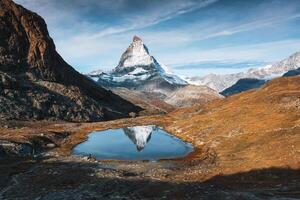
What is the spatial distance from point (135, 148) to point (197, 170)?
149ft

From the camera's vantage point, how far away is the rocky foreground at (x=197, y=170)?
57562mm

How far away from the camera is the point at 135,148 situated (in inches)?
4633

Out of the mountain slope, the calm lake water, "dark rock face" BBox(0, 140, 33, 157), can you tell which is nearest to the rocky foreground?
the mountain slope

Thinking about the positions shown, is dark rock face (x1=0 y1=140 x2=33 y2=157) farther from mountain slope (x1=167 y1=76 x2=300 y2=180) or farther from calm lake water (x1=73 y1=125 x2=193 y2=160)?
mountain slope (x1=167 y1=76 x2=300 y2=180)

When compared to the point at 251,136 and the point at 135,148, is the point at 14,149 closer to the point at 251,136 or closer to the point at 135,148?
the point at 135,148

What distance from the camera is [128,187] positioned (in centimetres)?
6156

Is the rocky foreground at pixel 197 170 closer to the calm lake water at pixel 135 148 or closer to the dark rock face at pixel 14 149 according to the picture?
the dark rock face at pixel 14 149

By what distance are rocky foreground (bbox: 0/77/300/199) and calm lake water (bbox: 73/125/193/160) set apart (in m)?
4.59

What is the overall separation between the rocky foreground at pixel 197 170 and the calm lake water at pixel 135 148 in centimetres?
459

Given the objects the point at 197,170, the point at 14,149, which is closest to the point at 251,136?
the point at 197,170

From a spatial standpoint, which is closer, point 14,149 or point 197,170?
point 197,170

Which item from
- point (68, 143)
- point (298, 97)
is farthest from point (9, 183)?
point (298, 97)

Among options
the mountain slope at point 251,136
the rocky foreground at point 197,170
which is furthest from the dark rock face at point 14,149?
the mountain slope at point 251,136

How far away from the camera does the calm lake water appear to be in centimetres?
10206
